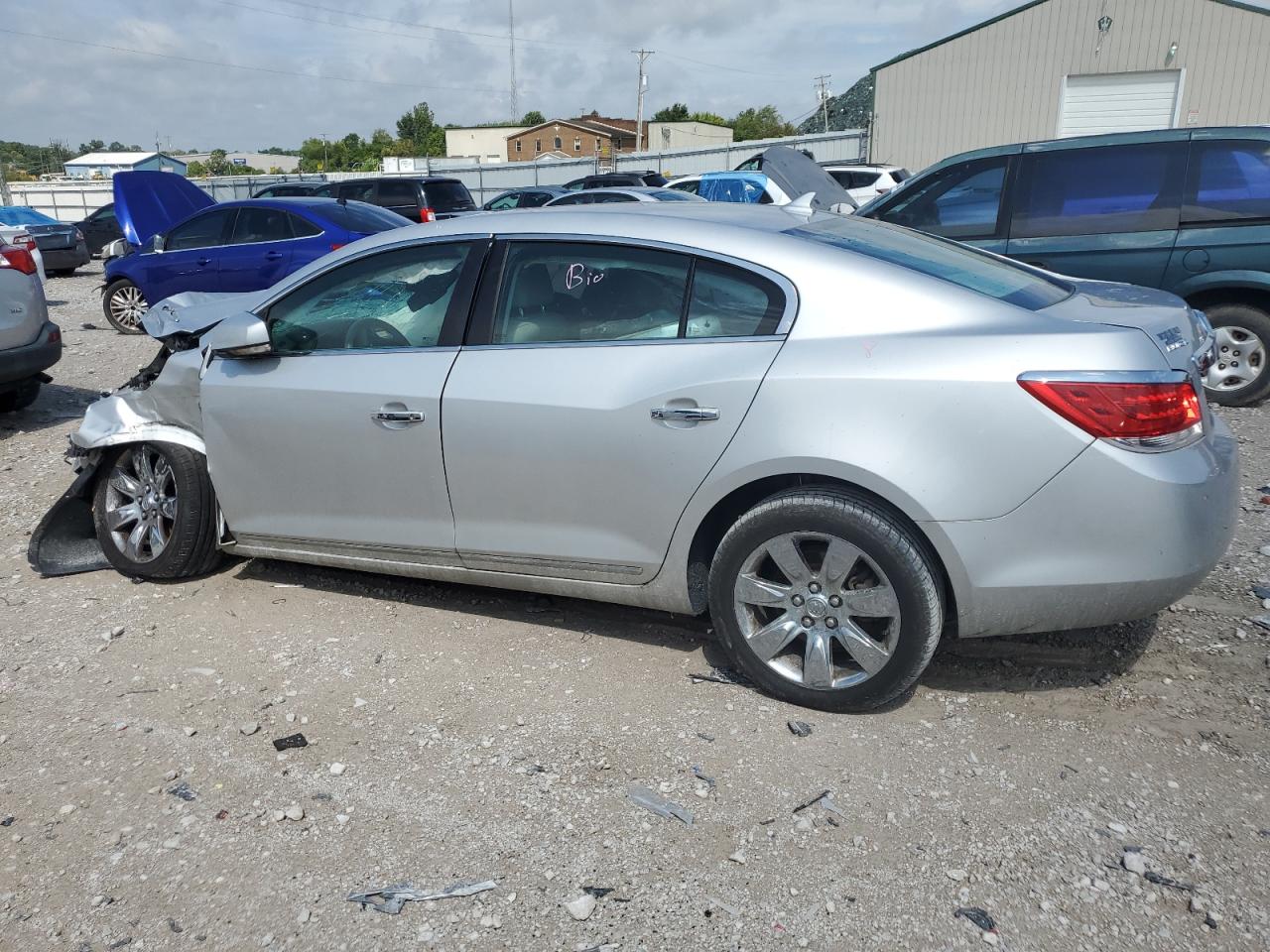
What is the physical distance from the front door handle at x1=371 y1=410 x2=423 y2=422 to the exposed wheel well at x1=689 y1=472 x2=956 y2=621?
1.16 meters

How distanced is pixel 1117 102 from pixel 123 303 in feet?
87.1

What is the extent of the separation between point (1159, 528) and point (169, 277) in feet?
37.9

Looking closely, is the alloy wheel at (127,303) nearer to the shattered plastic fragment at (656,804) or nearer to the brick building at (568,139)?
the shattered plastic fragment at (656,804)

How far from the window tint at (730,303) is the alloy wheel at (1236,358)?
16.7 feet

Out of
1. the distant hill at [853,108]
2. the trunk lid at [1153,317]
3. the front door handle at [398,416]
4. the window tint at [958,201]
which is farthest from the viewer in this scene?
the distant hill at [853,108]

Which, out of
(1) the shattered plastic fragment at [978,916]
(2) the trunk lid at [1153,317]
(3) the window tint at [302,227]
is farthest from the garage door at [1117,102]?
(1) the shattered plastic fragment at [978,916]

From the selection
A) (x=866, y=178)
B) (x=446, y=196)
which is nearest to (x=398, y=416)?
(x=446, y=196)

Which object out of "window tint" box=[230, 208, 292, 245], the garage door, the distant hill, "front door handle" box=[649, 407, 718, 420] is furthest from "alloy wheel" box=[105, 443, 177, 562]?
the distant hill

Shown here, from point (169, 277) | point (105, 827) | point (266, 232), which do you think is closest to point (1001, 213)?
point (105, 827)

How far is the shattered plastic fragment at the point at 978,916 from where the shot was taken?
2.49 metres

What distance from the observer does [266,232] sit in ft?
36.4

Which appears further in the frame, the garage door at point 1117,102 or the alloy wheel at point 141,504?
the garage door at point 1117,102

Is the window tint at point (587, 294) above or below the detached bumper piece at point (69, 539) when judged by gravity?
above

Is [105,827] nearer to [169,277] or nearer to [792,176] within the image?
[792,176]
